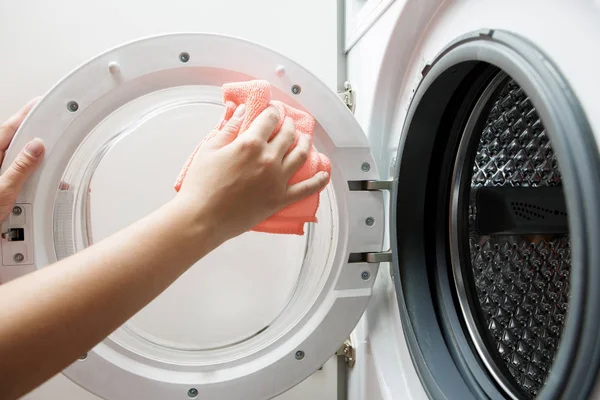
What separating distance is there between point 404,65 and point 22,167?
0.62 metres

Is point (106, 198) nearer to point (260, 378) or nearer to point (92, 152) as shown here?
point (92, 152)

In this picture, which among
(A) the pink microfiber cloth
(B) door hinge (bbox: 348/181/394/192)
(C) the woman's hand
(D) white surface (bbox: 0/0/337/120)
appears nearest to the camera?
(C) the woman's hand

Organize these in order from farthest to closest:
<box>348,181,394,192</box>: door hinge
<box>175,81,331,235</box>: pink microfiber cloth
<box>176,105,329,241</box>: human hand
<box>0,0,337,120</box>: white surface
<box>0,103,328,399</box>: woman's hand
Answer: <box>0,0,337,120</box>: white surface, <box>348,181,394,192</box>: door hinge, <box>175,81,331,235</box>: pink microfiber cloth, <box>176,105,329,241</box>: human hand, <box>0,103,328,399</box>: woman's hand

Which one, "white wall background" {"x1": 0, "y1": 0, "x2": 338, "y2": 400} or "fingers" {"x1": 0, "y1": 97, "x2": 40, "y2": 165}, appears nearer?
"fingers" {"x1": 0, "y1": 97, "x2": 40, "y2": 165}

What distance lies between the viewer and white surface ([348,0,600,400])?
35cm

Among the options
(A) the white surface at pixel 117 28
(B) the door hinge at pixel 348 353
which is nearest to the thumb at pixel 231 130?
(A) the white surface at pixel 117 28

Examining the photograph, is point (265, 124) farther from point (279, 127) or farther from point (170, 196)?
point (170, 196)

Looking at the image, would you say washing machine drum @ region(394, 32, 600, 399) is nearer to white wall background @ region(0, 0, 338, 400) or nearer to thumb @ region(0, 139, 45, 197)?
white wall background @ region(0, 0, 338, 400)

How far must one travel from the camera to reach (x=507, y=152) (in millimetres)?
722

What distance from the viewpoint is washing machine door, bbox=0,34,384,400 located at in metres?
0.66

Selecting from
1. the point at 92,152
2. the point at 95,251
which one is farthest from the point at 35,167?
the point at 95,251

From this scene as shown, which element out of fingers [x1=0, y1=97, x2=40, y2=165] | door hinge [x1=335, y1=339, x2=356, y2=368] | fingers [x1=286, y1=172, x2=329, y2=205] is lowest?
door hinge [x1=335, y1=339, x2=356, y2=368]

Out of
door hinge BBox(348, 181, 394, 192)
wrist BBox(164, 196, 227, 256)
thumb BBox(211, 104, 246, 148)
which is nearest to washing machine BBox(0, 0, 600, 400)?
door hinge BBox(348, 181, 394, 192)

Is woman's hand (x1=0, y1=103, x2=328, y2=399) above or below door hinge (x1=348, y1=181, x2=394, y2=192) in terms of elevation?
below
